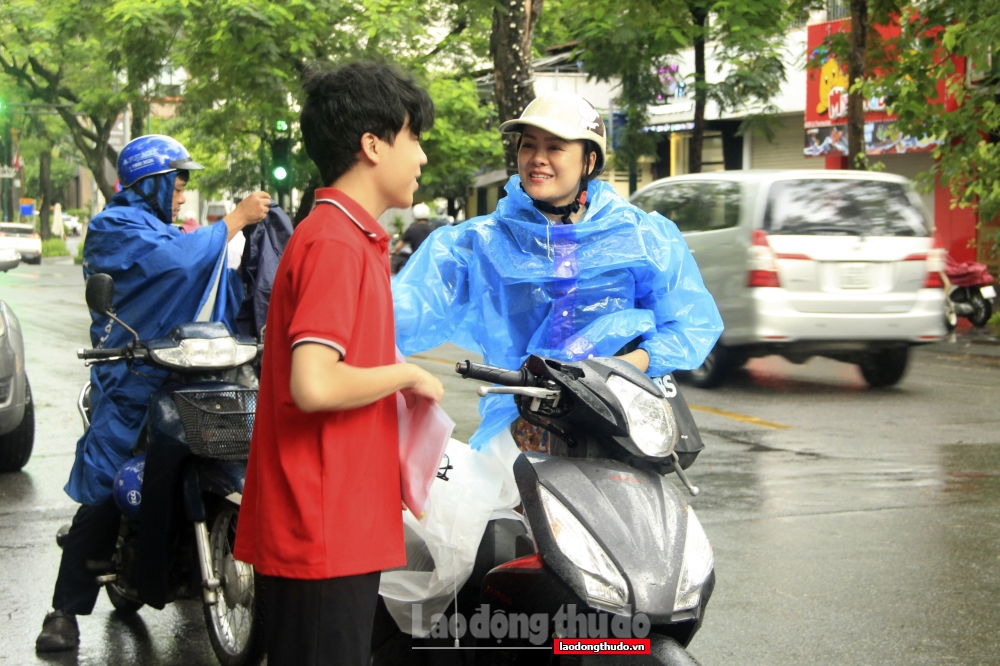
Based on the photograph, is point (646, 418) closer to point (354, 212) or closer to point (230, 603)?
point (354, 212)

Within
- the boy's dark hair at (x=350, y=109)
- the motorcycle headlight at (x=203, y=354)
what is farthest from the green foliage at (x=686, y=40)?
the boy's dark hair at (x=350, y=109)

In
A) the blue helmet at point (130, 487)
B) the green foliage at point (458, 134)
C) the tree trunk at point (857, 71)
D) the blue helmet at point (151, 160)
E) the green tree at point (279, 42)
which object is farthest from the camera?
the green foliage at point (458, 134)

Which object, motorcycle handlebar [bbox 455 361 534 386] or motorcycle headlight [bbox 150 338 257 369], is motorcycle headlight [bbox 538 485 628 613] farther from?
motorcycle headlight [bbox 150 338 257 369]

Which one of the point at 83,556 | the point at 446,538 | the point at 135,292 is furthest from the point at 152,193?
the point at 446,538

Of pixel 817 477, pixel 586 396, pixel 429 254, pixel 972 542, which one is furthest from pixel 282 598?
pixel 817 477

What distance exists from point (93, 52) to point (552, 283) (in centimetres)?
2787

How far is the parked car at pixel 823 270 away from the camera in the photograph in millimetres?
10023

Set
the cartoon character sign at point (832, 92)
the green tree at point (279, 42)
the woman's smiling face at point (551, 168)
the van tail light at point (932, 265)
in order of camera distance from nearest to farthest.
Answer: the woman's smiling face at point (551, 168), the van tail light at point (932, 265), the green tree at point (279, 42), the cartoon character sign at point (832, 92)

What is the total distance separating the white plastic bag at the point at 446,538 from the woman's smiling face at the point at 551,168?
0.75 meters

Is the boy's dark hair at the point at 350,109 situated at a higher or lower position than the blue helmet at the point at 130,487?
higher

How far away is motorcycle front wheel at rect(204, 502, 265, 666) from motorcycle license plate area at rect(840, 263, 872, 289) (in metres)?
7.29

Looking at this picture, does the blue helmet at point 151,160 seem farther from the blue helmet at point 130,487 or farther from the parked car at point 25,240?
the parked car at point 25,240

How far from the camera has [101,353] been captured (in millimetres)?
3777

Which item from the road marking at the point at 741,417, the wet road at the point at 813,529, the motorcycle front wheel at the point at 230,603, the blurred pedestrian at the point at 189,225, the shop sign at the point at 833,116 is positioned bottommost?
the road marking at the point at 741,417
